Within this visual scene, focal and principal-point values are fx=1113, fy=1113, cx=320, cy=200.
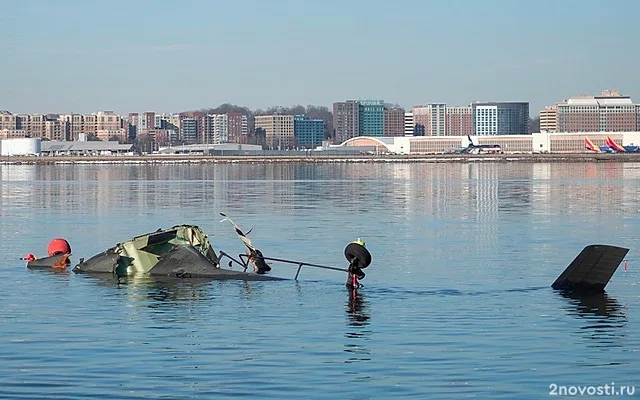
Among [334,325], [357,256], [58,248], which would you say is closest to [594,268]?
[357,256]

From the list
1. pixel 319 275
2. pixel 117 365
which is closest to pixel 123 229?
pixel 319 275

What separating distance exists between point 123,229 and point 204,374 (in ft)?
116

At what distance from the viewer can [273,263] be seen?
4034 centimetres

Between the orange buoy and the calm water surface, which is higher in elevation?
the orange buoy

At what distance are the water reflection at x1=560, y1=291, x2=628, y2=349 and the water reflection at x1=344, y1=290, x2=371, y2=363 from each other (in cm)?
500

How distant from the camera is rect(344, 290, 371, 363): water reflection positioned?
2339cm

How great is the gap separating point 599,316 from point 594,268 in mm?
3941

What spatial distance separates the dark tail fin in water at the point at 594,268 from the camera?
31375mm

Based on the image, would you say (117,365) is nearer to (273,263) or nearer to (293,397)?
(293,397)

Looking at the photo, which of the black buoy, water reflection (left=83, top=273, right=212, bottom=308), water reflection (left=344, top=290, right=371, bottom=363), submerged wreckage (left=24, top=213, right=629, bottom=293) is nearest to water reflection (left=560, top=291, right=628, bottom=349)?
submerged wreckage (left=24, top=213, right=629, bottom=293)

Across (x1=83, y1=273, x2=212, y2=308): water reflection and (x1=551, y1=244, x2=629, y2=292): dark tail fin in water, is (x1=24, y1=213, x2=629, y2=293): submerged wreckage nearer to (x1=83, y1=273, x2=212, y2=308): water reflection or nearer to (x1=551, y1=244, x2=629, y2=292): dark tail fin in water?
(x1=83, y1=273, x2=212, y2=308): water reflection

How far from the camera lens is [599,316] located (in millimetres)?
27953

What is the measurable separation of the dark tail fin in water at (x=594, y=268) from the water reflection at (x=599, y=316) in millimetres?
333

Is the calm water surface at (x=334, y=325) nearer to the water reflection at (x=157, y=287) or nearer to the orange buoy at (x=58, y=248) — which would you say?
the water reflection at (x=157, y=287)
